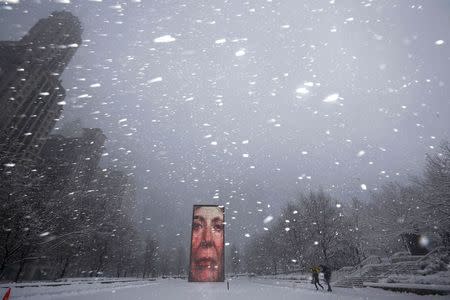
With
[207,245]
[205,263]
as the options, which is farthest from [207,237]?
[205,263]

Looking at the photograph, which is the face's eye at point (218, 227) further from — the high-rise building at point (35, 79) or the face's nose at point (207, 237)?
the high-rise building at point (35, 79)

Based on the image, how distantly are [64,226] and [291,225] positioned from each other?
130 ft

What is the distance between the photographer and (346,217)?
5069 centimetres

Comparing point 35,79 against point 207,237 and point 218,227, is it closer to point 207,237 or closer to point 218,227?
point 207,237

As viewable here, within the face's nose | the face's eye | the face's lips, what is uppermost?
the face's eye

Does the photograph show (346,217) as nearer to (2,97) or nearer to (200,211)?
(200,211)

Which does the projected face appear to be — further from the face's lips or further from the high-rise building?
the high-rise building

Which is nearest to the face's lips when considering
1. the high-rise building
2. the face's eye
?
the face's eye

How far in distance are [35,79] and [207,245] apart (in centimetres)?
8922

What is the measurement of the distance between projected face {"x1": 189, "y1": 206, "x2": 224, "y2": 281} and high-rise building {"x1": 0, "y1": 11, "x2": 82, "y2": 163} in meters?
62.7

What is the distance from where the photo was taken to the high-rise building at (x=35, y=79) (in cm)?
8069

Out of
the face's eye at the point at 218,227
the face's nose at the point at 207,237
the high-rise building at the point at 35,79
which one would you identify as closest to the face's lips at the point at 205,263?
the face's nose at the point at 207,237

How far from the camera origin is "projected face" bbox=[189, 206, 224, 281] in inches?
1347

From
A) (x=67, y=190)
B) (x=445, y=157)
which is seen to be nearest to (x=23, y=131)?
(x=67, y=190)
